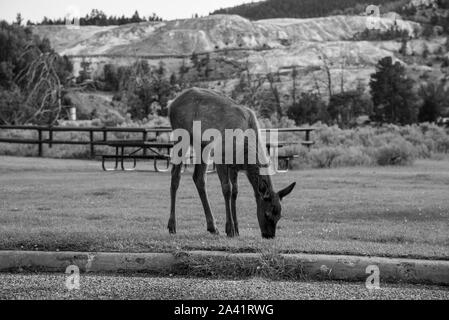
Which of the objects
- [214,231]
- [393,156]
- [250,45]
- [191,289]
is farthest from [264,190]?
[250,45]

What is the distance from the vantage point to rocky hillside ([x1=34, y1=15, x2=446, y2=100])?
319ft

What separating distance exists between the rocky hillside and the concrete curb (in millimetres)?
72965

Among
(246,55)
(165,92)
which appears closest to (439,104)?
(165,92)

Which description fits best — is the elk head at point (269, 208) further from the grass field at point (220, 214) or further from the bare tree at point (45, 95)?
the bare tree at point (45, 95)

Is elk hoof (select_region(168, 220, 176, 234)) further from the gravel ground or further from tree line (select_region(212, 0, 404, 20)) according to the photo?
tree line (select_region(212, 0, 404, 20))

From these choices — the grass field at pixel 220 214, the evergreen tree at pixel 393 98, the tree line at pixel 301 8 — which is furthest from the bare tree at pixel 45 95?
the tree line at pixel 301 8

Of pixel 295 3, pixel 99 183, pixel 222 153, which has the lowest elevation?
pixel 99 183

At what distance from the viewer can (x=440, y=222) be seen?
32.6 ft

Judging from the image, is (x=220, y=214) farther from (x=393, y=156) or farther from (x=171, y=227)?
(x=393, y=156)

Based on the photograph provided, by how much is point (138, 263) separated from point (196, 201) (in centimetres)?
584

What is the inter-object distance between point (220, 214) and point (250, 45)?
134 m

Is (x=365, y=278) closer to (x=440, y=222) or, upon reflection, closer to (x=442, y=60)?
(x=440, y=222)

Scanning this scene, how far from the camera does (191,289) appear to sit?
230 inches

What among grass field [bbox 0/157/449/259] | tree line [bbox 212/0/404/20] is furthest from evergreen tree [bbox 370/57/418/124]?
tree line [bbox 212/0/404/20]
